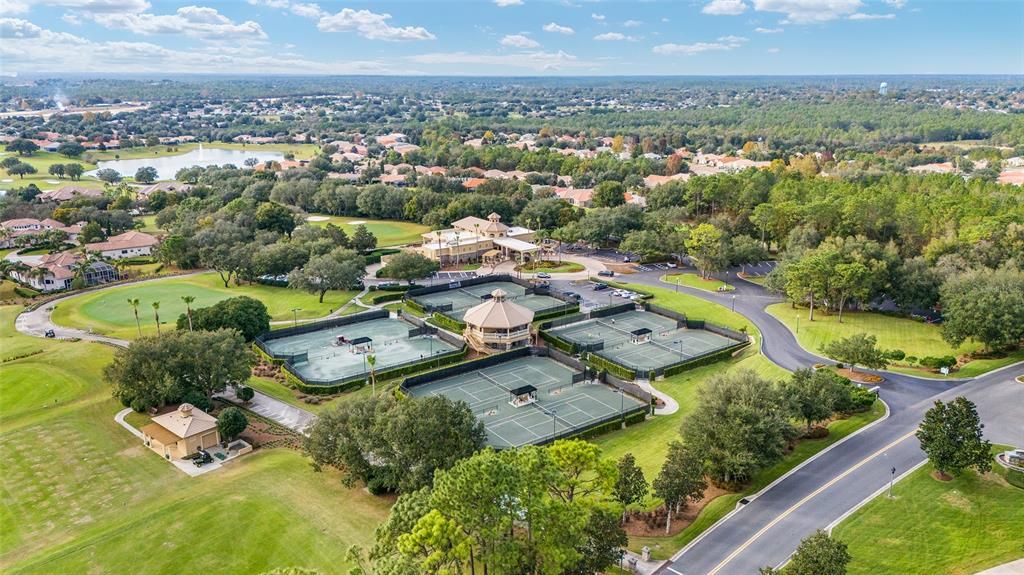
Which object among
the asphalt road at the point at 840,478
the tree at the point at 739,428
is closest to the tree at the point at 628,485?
the asphalt road at the point at 840,478

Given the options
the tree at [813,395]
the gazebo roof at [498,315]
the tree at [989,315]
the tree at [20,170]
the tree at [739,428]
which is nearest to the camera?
the tree at [739,428]

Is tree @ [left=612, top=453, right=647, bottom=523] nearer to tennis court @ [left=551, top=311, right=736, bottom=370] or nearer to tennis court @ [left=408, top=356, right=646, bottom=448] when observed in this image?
tennis court @ [left=408, top=356, right=646, bottom=448]

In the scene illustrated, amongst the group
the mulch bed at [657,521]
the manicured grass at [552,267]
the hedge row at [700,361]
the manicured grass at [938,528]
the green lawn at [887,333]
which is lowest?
the manicured grass at [552,267]

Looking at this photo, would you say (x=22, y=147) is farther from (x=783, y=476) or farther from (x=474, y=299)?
(x=783, y=476)

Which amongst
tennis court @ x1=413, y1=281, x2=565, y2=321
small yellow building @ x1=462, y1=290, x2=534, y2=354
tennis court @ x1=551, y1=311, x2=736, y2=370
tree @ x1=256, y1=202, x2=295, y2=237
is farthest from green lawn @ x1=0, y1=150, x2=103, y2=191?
tennis court @ x1=551, y1=311, x2=736, y2=370

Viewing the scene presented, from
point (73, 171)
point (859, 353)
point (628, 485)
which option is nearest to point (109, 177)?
point (73, 171)

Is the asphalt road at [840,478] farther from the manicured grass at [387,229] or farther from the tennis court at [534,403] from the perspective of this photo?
the manicured grass at [387,229]
